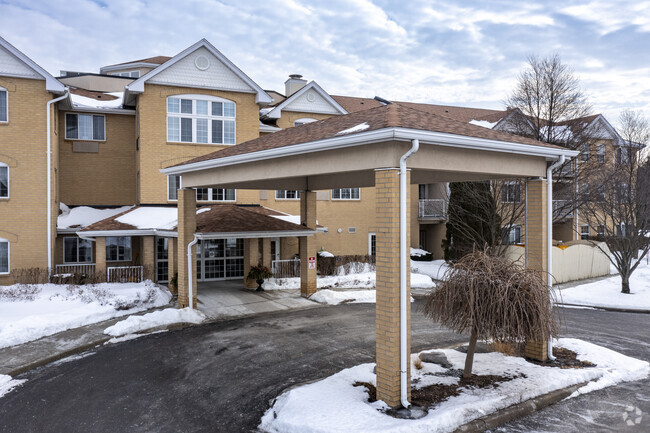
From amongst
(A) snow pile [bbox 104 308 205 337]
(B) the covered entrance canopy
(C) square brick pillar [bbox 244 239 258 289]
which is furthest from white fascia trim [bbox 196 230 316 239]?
(B) the covered entrance canopy

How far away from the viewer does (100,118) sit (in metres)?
23.5

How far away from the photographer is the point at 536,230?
9.75 metres

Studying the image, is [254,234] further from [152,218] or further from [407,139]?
[407,139]

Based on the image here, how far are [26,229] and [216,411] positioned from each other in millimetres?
16091

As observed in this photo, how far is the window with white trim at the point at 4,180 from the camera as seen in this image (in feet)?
63.0

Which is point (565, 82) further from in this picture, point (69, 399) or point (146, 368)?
point (69, 399)

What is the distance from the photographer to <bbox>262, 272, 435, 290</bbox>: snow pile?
1991cm

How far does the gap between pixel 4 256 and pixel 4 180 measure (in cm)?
314

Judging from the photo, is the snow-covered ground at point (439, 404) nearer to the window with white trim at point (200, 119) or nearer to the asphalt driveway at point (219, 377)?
the asphalt driveway at point (219, 377)

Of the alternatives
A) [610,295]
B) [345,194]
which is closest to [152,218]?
[345,194]

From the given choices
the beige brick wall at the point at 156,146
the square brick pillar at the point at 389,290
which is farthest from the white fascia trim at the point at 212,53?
the square brick pillar at the point at 389,290

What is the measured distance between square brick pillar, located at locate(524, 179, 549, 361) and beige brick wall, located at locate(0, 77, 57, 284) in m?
18.8

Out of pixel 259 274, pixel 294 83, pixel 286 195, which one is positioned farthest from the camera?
pixel 294 83

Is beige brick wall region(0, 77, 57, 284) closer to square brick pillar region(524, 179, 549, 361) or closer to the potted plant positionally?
the potted plant
